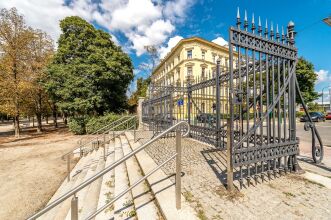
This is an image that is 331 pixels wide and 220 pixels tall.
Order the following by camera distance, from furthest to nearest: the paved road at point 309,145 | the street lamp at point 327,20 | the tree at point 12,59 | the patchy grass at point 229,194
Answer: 1. the tree at point 12,59
2. the paved road at point 309,145
3. the street lamp at point 327,20
4. the patchy grass at point 229,194

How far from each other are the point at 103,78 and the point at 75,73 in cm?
246

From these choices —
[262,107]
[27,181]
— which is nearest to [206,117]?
[262,107]

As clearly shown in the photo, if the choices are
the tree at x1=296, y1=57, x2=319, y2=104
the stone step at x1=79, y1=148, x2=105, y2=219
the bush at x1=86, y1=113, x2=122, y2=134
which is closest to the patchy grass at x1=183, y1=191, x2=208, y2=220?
the stone step at x1=79, y1=148, x2=105, y2=219

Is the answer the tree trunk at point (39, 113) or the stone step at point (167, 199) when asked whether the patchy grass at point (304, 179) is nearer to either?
the stone step at point (167, 199)

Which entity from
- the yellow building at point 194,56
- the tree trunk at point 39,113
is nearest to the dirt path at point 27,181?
the tree trunk at point 39,113

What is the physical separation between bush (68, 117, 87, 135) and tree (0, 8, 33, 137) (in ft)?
15.3

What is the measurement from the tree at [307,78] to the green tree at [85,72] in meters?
24.0

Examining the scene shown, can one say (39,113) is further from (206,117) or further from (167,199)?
(167,199)

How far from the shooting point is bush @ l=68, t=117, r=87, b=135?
14.9 metres

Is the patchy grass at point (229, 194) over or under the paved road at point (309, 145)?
over

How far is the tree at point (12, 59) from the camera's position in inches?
544

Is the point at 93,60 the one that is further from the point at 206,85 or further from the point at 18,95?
the point at 206,85

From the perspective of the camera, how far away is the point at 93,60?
47.3 feet

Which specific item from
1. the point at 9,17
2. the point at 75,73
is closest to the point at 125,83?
the point at 75,73
